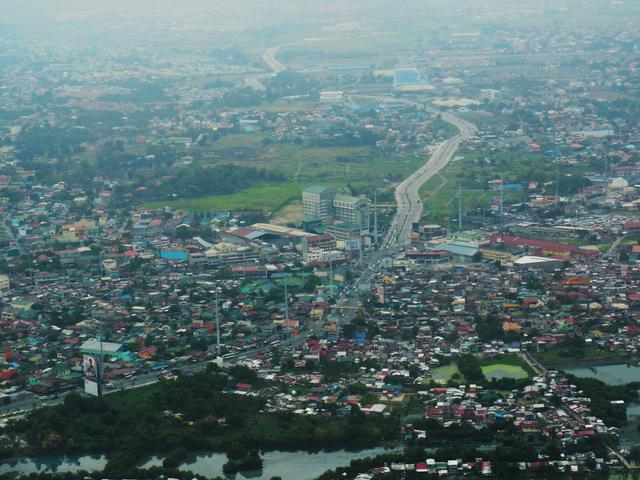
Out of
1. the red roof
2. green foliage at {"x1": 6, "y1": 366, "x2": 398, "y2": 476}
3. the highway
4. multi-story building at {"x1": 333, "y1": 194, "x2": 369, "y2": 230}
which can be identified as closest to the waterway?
green foliage at {"x1": 6, "y1": 366, "x2": 398, "y2": 476}

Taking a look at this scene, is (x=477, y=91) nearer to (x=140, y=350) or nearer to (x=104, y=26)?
(x=140, y=350)

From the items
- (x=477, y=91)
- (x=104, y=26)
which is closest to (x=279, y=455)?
(x=477, y=91)

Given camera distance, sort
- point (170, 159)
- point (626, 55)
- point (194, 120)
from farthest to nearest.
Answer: point (626, 55) → point (194, 120) → point (170, 159)

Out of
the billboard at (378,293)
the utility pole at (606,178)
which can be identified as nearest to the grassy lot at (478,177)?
the utility pole at (606,178)

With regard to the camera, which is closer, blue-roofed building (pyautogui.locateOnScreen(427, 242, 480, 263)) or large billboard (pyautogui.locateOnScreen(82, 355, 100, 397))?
large billboard (pyautogui.locateOnScreen(82, 355, 100, 397))

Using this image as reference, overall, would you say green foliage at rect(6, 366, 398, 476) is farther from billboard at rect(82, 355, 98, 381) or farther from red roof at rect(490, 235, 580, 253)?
red roof at rect(490, 235, 580, 253)
